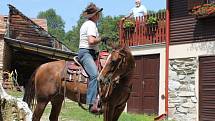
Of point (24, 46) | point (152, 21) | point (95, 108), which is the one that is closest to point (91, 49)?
point (95, 108)

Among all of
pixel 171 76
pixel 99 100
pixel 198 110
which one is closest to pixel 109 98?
pixel 99 100

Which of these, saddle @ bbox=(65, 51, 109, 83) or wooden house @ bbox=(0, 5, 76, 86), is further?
wooden house @ bbox=(0, 5, 76, 86)

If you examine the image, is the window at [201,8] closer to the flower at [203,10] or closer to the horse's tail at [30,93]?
the flower at [203,10]

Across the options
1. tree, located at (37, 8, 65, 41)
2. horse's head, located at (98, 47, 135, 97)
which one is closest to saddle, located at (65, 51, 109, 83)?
horse's head, located at (98, 47, 135, 97)

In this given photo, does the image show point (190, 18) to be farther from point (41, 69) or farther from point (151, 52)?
point (41, 69)

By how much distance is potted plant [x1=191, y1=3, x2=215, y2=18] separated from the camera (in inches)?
614

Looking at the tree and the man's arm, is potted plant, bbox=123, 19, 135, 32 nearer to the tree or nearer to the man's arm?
the man's arm

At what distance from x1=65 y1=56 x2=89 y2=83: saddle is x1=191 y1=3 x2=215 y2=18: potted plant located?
296 inches

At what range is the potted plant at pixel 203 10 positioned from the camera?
15.6 m

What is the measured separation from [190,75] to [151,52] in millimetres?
2530

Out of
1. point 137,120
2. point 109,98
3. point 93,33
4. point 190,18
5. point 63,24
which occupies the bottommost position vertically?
point 137,120

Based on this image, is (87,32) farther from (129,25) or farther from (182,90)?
(129,25)

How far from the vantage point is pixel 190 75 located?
1686 centimetres

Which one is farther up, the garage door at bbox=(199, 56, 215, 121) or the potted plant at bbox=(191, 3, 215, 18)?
the potted plant at bbox=(191, 3, 215, 18)
